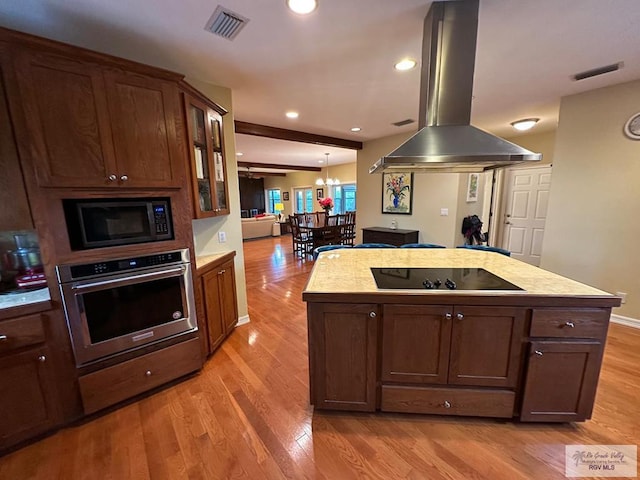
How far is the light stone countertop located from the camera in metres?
1.53

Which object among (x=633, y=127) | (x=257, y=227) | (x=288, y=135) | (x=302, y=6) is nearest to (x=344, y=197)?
(x=257, y=227)

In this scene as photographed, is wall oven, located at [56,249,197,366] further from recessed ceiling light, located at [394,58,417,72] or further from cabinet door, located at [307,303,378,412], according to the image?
recessed ceiling light, located at [394,58,417,72]

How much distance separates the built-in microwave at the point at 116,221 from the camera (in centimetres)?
163

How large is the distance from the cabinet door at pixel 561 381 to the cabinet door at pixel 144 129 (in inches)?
104

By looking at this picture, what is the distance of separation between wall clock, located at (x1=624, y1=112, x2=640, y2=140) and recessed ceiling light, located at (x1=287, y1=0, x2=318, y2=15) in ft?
11.2

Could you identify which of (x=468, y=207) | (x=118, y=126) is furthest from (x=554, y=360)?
(x=468, y=207)

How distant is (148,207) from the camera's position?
182cm

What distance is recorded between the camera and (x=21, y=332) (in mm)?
1466

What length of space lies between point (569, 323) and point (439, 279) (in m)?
0.70

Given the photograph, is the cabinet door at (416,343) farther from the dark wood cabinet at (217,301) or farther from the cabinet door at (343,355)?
the dark wood cabinet at (217,301)

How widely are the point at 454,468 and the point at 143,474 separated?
1682mm

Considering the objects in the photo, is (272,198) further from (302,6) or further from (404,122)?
(302,6)

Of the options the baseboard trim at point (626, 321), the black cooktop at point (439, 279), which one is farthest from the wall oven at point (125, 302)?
the baseboard trim at point (626, 321)

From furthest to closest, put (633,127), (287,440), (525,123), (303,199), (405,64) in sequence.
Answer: (303,199), (525,123), (633,127), (405,64), (287,440)
